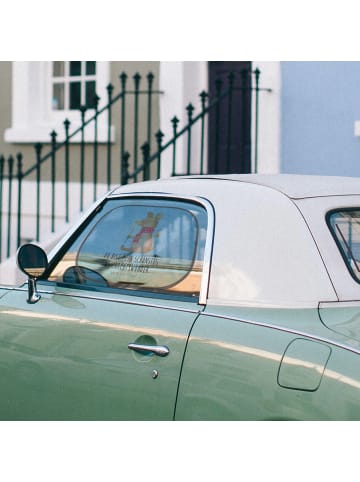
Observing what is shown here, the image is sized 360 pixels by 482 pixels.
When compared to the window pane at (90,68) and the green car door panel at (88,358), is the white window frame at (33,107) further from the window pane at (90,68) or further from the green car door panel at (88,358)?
the green car door panel at (88,358)

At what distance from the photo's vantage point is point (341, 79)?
875 cm

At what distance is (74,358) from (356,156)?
5.05 m

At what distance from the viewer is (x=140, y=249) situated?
14.3 ft

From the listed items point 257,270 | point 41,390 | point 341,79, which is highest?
point 341,79

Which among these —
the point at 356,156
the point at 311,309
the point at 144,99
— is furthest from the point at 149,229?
the point at 144,99

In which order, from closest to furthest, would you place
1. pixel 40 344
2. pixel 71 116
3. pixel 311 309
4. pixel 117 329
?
pixel 311 309
pixel 117 329
pixel 40 344
pixel 71 116

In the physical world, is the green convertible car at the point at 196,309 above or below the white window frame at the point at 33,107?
below

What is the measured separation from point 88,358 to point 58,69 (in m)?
8.77

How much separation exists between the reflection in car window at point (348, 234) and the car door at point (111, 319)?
515 millimetres

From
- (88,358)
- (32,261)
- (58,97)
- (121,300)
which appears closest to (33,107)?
(58,97)

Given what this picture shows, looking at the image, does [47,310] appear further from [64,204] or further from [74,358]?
[64,204]

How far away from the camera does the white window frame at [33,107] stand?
474 inches

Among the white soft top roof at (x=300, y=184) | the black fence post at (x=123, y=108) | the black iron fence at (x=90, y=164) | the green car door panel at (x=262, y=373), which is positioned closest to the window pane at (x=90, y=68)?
the black iron fence at (x=90, y=164)

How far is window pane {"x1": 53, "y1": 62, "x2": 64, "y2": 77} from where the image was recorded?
12.3 metres
